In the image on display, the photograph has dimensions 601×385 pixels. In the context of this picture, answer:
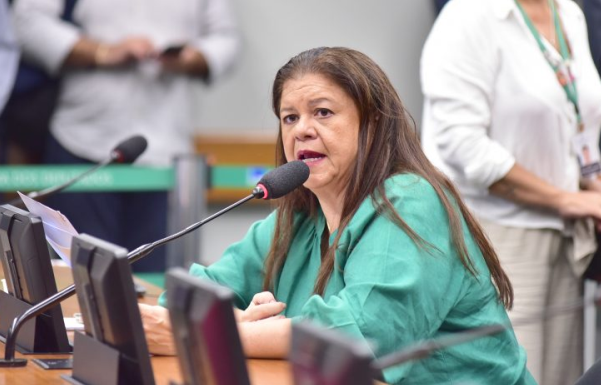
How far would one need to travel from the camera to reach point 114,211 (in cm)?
477

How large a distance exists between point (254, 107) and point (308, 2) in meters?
0.61

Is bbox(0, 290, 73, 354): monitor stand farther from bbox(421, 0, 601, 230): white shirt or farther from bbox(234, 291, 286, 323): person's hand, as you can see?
bbox(421, 0, 601, 230): white shirt

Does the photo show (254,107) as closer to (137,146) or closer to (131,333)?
(137,146)

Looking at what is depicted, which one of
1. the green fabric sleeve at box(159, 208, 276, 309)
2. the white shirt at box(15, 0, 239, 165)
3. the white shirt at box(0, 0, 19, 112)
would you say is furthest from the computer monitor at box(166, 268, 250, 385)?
the white shirt at box(15, 0, 239, 165)

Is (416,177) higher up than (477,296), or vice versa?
(416,177)

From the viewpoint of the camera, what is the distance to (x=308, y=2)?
590 cm

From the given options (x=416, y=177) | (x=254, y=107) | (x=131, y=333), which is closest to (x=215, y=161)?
(x=254, y=107)

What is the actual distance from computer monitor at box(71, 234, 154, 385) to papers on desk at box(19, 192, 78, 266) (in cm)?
22

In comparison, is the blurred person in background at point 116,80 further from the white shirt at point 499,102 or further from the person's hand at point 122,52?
the white shirt at point 499,102

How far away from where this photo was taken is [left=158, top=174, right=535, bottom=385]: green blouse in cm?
206

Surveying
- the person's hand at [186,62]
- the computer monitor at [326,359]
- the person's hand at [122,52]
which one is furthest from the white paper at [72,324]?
the person's hand at [186,62]

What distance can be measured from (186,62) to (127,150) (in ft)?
6.27

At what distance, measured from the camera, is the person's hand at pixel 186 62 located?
4.80 m

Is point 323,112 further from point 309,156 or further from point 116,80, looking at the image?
point 116,80
